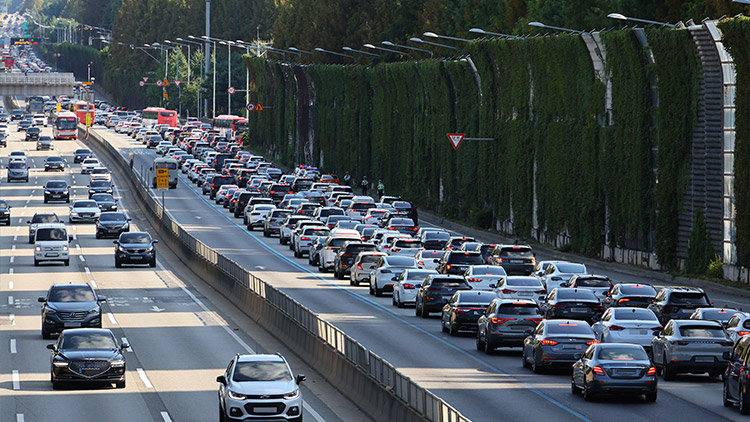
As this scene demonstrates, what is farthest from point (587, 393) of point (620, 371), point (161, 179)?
point (161, 179)

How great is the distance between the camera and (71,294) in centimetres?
4031

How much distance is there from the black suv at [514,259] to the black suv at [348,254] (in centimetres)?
549

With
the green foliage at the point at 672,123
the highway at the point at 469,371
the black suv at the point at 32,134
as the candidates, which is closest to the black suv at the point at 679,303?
the highway at the point at 469,371

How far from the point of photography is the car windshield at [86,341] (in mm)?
31047

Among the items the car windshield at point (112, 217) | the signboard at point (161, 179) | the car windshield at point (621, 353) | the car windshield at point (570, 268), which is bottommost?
the car windshield at point (112, 217)

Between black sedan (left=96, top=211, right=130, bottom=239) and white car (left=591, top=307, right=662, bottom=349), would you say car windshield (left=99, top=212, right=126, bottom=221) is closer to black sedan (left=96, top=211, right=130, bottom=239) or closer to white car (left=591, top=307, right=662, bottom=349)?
black sedan (left=96, top=211, right=130, bottom=239)

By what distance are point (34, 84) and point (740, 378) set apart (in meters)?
168

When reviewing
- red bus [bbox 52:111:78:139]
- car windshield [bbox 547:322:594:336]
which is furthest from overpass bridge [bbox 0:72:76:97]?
car windshield [bbox 547:322:594:336]

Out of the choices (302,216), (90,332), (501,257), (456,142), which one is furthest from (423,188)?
(90,332)

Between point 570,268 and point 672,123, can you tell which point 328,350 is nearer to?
point 570,268

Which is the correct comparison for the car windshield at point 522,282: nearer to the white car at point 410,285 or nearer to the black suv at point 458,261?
the white car at point 410,285

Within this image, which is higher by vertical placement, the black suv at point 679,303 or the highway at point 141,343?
the black suv at point 679,303

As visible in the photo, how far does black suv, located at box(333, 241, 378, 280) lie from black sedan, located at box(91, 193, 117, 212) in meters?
30.3

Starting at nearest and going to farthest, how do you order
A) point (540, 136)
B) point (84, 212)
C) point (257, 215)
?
point (540, 136), point (257, 215), point (84, 212)
